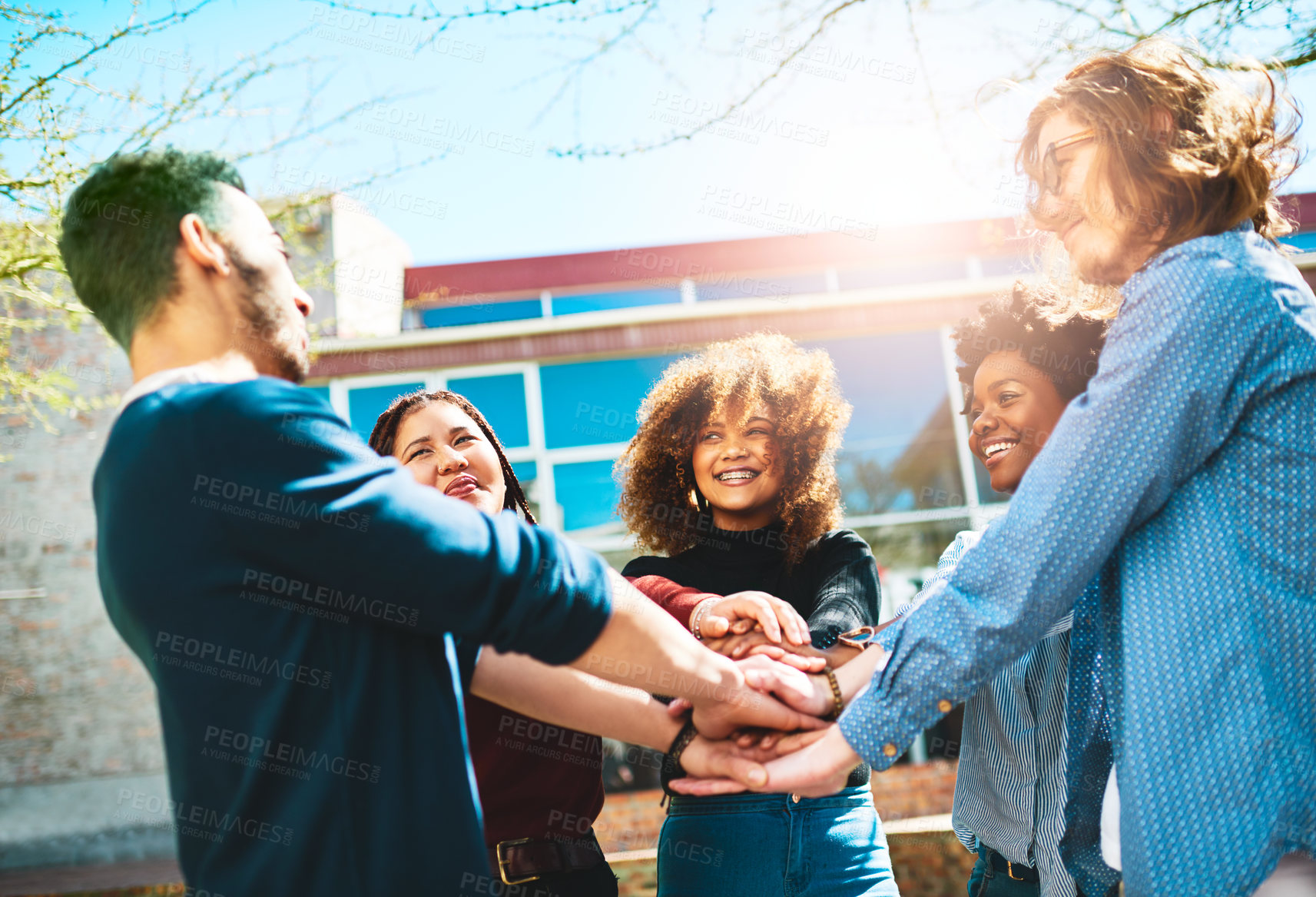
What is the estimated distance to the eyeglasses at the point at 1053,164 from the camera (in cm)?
172

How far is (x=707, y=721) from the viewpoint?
6.23 ft

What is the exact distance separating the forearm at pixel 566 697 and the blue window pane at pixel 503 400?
7117mm

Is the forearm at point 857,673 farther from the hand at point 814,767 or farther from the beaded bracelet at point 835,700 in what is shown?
the hand at point 814,767

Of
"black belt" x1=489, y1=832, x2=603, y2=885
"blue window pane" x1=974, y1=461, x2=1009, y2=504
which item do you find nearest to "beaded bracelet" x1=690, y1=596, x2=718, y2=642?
"black belt" x1=489, y1=832, x2=603, y2=885

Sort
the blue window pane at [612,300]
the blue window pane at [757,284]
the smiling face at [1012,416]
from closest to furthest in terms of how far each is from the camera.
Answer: the smiling face at [1012,416]
the blue window pane at [612,300]
the blue window pane at [757,284]

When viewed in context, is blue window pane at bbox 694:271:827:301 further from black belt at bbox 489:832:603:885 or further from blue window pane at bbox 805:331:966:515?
black belt at bbox 489:832:603:885

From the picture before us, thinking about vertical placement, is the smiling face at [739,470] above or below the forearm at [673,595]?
above

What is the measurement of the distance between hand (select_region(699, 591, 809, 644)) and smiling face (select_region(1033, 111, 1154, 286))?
0.97 metres

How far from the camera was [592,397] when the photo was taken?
8.97 meters

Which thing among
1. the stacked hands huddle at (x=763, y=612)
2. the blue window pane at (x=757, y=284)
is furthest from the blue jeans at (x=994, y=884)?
the blue window pane at (x=757, y=284)

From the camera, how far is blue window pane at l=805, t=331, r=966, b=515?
8773mm

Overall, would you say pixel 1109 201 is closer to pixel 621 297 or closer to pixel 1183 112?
pixel 1183 112

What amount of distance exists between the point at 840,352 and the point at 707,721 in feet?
24.4

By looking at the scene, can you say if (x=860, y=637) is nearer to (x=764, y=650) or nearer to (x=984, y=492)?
(x=764, y=650)
